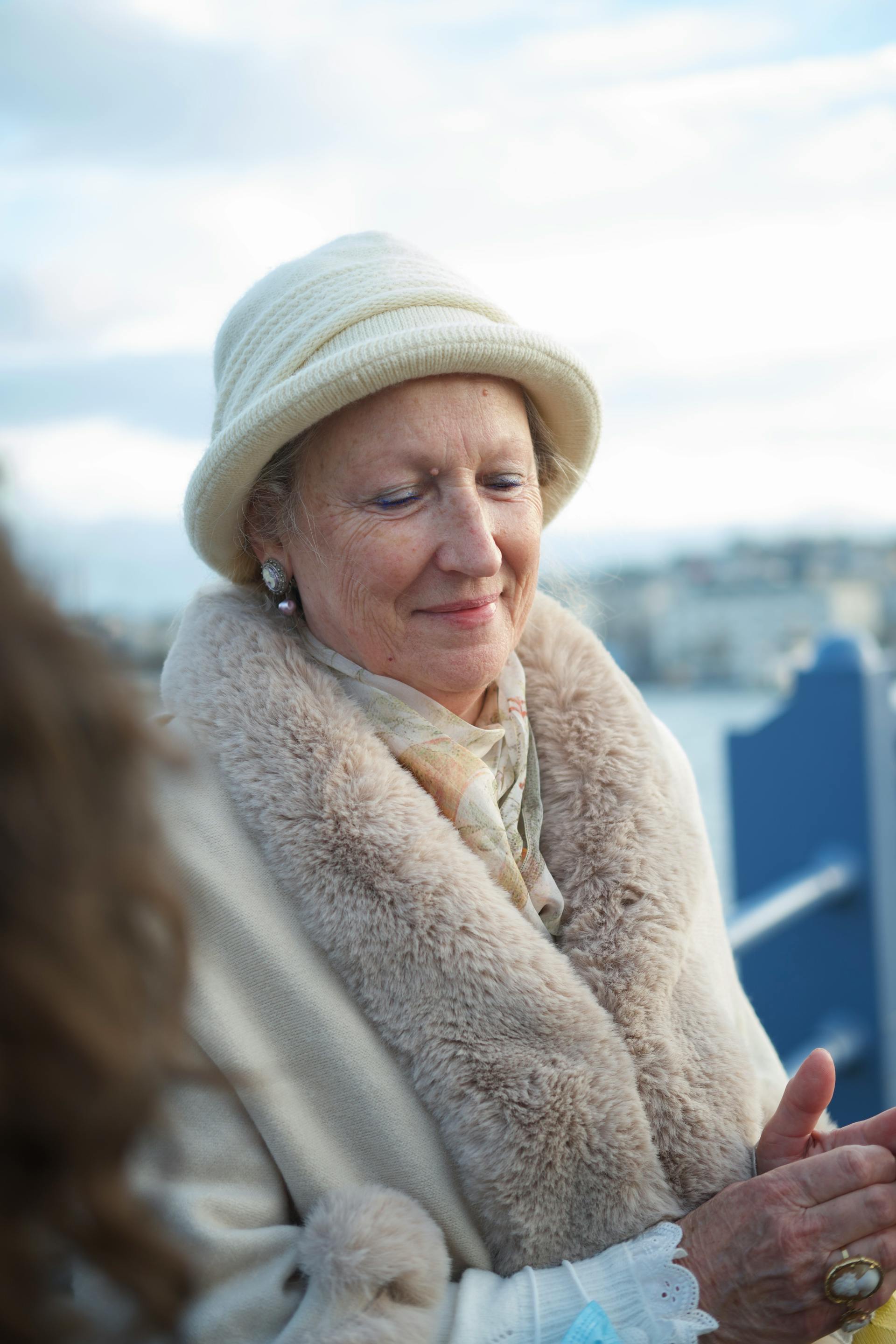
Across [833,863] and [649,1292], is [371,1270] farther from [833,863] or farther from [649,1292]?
[833,863]

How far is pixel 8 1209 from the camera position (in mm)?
604

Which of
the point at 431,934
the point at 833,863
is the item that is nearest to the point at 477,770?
the point at 431,934

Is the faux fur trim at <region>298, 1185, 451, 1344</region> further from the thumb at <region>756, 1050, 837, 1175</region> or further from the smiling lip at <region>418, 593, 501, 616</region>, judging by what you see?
the smiling lip at <region>418, 593, 501, 616</region>

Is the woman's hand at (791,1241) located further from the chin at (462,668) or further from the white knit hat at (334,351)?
the white knit hat at (334,351)

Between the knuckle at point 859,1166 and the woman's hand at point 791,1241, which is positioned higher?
the knuckle at point 859,1166

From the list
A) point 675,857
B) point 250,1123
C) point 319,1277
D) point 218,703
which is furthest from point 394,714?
point 319,1277

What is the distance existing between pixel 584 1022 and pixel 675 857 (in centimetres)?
37

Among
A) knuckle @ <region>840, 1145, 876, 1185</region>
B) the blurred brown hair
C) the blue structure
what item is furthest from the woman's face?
the blue structure

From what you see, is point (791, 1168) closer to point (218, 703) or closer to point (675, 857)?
point (675, 857)

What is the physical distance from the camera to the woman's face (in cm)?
163

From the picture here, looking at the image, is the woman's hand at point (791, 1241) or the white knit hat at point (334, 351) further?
the white knit hat at point (334, 351)

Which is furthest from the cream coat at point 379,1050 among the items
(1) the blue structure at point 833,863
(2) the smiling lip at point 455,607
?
(1) the blue structure at point 833,863

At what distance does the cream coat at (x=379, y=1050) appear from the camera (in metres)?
1.30

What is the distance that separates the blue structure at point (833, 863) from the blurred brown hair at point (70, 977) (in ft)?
9.36
